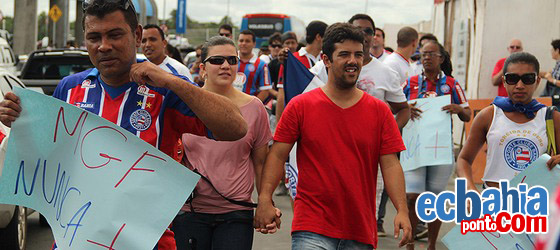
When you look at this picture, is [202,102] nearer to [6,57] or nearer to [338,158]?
[338,158]

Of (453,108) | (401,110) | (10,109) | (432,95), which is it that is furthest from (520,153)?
(10,109)

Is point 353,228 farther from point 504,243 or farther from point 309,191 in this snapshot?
point 504,243

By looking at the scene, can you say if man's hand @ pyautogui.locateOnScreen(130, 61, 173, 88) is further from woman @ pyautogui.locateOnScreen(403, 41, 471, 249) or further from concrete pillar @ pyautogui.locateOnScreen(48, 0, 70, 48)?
concrete pillar @ pyautogui.locateOnScreen(48, 0, 70, 48)

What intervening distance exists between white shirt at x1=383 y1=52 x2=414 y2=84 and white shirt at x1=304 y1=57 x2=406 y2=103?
183 centimetres

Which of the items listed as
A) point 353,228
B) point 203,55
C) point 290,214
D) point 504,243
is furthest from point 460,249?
point 290,214

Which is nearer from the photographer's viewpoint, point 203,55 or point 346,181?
point 346,181

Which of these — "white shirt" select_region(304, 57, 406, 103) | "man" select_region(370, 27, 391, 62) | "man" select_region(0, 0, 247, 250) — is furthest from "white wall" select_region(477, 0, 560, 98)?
"man" select_region(0, 0, 247, 250)

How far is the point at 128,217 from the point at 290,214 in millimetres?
7524

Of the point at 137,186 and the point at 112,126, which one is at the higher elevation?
the point at 112,126

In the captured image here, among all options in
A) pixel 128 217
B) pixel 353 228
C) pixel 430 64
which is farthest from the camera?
pixel 430 64

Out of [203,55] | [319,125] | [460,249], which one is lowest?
[460,249]

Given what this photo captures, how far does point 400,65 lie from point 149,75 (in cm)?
698

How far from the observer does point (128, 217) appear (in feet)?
11.1

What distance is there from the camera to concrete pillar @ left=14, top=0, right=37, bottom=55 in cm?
4031
